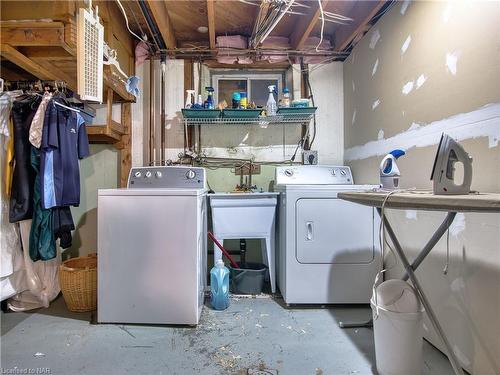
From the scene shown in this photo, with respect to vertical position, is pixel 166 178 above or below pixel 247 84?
below

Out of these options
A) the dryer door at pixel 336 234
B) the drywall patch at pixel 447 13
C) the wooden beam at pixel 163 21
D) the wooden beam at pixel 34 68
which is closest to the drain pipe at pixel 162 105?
the wooden beam at pixel 163 21

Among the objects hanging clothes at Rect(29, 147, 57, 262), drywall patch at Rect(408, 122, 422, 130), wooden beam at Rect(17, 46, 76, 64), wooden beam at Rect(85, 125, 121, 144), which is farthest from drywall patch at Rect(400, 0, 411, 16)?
hanging clothes at Rect(29, 147, 57, 262)

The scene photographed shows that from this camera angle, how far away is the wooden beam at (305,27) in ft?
7.03

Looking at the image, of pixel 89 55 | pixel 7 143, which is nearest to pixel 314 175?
pixel 89 55

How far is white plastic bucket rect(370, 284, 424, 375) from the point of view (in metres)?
1.25

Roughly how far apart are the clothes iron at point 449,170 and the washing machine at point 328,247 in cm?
96

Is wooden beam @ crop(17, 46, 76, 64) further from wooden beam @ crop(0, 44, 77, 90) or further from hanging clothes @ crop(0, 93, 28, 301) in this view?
hanging clothes @ crop(0, 93, 28, 301)

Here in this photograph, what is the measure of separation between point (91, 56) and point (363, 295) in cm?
238

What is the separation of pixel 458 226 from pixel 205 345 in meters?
1.50

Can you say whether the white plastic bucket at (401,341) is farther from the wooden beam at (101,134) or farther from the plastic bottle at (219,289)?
the wooden beam at (101,134)

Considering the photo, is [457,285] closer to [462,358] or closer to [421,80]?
[462,358]

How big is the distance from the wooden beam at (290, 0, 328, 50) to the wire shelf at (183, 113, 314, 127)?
2.21 feet

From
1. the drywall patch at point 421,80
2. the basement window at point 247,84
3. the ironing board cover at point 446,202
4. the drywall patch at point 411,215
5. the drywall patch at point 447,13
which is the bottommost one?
the drywall patch at point 411,215

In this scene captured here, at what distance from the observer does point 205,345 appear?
62.9 inches
